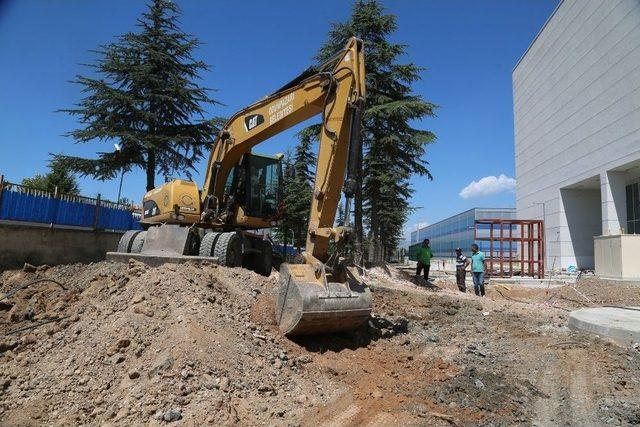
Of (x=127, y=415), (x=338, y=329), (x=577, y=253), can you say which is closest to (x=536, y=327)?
(x=338, y=329)

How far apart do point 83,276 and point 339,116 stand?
22.3 ft

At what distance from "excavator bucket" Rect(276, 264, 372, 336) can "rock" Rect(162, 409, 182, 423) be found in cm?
210

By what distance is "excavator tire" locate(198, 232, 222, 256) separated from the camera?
10.4 meters

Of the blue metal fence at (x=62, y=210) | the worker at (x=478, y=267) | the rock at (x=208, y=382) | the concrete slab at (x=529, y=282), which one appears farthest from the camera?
the concrete slab at (x=529, y=282)

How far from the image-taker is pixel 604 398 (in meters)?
5.15

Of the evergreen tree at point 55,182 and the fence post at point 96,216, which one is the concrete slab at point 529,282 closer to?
the fence post at point 96,216

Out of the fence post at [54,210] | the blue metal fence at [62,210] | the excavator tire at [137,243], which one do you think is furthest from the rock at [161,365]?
the fence post at [54,210]

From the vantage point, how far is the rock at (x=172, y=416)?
14.3ft

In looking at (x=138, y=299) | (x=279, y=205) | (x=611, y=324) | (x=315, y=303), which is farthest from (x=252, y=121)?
(x=611, y=324)

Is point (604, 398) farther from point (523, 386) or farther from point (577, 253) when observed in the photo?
point (577, 253)

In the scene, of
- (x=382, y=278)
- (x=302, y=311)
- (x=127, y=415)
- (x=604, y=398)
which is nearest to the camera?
(x=127, y=415)

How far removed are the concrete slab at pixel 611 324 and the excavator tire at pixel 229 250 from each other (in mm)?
6668

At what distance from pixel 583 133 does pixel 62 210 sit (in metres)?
27.2

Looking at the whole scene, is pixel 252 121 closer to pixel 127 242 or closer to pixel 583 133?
pixel 127 242
